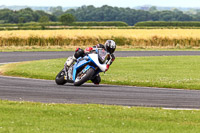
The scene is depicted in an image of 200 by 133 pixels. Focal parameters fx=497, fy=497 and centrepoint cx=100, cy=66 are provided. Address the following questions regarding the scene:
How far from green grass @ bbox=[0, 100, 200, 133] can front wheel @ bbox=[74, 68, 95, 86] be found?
4.18 m

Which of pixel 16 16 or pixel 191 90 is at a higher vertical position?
pixel 191 90

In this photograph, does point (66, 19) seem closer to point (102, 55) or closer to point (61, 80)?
point (61, 80)

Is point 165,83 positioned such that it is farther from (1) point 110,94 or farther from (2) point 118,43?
(2) point 118,43

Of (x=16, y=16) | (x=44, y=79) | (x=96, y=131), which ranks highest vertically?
(x=96, y=131)

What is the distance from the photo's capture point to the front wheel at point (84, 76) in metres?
17.6

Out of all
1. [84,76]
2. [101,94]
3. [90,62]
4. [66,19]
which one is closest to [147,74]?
[90,62]

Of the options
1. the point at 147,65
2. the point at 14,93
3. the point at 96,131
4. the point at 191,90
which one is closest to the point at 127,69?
the point at 147,65

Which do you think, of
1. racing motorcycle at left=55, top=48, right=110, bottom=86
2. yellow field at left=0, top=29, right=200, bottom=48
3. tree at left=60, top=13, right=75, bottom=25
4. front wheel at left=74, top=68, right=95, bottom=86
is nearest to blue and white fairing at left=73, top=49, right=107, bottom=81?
racing motorcycle at left=55, top=48, right=110, bottom=86

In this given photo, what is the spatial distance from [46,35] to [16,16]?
357ft

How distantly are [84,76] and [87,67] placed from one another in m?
0.34

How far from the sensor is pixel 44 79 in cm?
2145

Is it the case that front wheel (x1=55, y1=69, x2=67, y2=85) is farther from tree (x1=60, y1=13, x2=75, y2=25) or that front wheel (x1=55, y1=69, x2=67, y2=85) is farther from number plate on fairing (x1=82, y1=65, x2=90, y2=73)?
tree (x1=60, y1=13, x2=75, y2=25)

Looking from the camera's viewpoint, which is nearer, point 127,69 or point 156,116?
point 156,116

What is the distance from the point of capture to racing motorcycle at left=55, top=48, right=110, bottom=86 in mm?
17641
